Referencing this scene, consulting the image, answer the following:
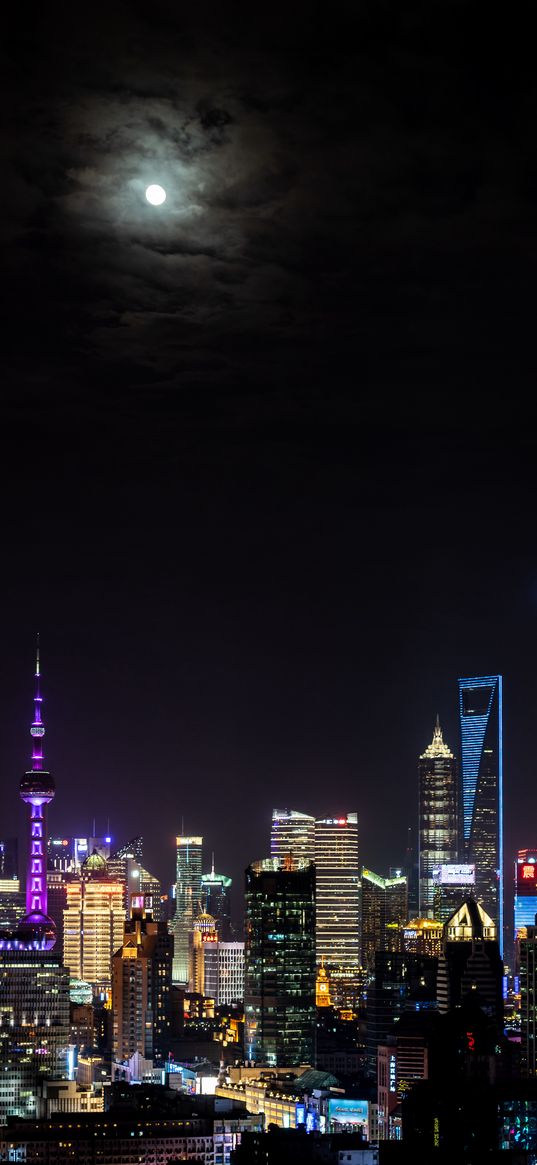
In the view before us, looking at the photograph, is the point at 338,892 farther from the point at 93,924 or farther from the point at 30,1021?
the point at 30,1021

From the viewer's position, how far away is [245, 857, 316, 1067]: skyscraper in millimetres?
33625

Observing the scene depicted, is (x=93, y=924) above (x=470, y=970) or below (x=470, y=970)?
above

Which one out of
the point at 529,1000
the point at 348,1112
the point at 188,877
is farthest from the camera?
the point at 188,877

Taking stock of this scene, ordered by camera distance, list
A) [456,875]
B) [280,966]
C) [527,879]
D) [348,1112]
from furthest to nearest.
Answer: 1. [456,875]
2. [527,879]
3. [280,966]
4. [348,1112]

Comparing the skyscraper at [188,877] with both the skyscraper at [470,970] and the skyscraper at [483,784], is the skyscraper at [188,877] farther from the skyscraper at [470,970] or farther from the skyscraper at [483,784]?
the skyscraper at [470,970]

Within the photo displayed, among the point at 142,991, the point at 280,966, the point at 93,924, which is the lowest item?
the point at 142,991

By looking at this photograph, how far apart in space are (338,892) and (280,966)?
1152cm

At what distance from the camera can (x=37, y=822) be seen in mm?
37031

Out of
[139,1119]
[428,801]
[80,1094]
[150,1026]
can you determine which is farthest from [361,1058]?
[428,801]

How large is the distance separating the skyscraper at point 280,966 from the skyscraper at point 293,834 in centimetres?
1124

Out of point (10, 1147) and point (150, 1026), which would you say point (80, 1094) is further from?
point (150, 1026)

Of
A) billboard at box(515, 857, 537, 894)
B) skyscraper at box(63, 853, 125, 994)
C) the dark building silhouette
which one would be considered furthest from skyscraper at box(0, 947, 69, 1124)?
billboard at box(515, 857, 537, 894)

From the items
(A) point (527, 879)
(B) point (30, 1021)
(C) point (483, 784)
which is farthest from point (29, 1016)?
(C) point (483, 784)

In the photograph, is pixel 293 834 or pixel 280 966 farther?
pixel 293 834
